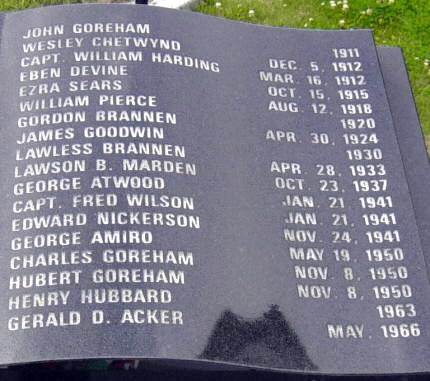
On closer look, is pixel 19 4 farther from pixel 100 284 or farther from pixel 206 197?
pixel 100 284

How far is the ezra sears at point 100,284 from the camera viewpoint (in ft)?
14.3

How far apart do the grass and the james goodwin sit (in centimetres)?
462

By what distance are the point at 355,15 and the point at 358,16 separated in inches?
1.5

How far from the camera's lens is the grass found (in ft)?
26.5

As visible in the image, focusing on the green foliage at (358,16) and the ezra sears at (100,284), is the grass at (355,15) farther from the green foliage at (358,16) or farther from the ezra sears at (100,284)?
the ezra sears at (100,284)

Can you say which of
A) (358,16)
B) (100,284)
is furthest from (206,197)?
(358,16)

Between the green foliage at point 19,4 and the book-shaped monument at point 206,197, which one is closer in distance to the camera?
the book-shaped monument at point 206,197

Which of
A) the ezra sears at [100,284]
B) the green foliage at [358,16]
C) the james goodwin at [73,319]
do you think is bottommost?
the james goodwin at [73,319]

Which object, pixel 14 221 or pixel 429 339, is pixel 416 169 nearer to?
pixel 429 339

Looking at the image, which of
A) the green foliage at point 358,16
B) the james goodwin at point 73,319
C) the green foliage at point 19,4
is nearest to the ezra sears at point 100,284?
the james goodwin at point 73,319

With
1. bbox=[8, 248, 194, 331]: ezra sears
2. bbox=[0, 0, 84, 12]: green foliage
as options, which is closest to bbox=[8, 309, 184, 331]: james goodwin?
bbox=[8, 248, 194, 331]: ezra sears

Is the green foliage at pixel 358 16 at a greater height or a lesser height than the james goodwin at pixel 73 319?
greater

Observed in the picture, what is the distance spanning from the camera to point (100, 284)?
4.44 meters

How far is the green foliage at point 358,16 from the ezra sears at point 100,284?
439cm
